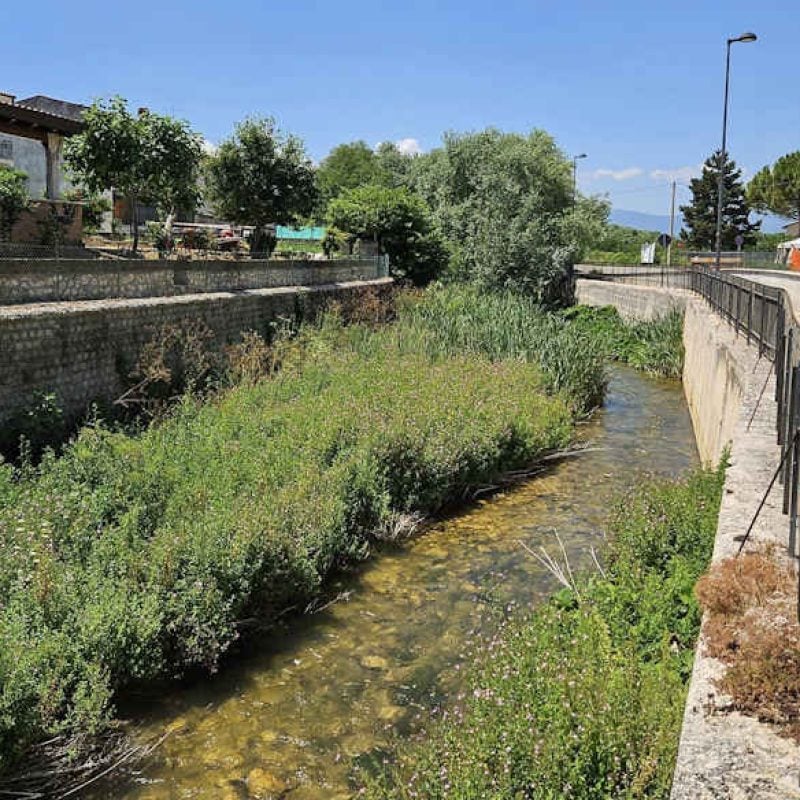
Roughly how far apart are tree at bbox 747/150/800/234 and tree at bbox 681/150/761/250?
1114cm

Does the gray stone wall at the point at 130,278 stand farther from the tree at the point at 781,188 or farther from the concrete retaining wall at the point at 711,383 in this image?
the tree at the point at 781,188

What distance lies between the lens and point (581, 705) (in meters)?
4.28

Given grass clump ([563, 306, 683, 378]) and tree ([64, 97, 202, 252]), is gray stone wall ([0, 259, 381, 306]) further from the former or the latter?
grass clump ([563, 306, 683, 378])

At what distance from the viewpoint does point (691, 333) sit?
2047cm

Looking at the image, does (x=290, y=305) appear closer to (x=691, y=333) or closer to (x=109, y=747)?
(x=691, y=333)

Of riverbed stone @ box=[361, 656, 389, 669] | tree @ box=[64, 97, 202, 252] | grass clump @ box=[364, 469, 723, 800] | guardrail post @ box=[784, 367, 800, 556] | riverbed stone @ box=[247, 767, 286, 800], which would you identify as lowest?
riverbed stone @ box=[247, 767, 286, 800]

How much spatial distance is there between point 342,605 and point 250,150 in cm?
1876

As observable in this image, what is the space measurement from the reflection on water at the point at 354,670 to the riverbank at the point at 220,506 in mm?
356

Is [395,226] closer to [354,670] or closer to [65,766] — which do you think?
[354,670]

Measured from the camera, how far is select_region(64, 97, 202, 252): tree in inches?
631

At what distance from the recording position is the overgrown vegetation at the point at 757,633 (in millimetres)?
3355

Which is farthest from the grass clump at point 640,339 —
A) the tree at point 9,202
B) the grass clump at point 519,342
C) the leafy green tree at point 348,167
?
the leafy green tree at point 348,167

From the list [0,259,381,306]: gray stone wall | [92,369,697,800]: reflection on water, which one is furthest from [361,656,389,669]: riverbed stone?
[0,259,381,306]: gray stone wall

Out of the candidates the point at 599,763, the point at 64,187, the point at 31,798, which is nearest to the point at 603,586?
the point at 599,763
